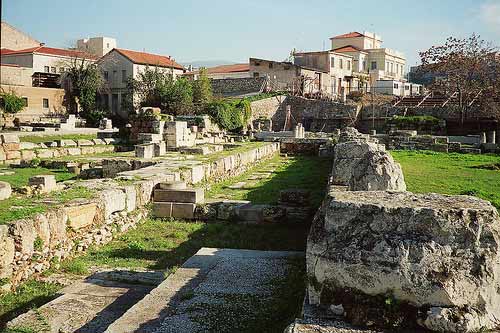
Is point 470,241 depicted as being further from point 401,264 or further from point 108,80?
point 108,80

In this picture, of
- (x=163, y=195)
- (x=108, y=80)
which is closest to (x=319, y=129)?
(x=108, y=80)

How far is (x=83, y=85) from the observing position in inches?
1810

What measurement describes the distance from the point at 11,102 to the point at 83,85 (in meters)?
8.57

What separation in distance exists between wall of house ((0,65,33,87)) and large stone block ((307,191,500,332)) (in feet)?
159

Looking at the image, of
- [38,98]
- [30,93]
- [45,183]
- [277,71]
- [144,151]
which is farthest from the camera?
[277,71]

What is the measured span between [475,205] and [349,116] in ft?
129

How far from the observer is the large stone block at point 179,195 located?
9672 mm

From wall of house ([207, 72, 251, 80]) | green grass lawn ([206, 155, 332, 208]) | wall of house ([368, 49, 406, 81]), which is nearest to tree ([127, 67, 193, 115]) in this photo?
wall of house ([207, 72, 251, 80])

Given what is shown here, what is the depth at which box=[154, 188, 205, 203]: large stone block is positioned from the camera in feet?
31.7

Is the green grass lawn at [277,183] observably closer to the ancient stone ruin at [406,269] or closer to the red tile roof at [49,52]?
the ancient stone ruin at [406,269]

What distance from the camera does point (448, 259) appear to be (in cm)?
294

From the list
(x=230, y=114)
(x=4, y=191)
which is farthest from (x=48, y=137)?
(x=4, y=191)

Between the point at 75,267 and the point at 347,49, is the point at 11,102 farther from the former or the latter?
the point at 347,49

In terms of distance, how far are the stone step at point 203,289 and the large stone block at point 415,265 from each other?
4.32ft
